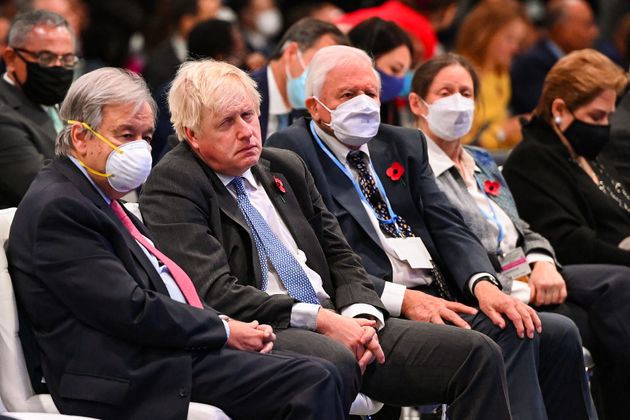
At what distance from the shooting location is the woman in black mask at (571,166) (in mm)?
5328

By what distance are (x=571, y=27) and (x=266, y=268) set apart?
6.00 metres

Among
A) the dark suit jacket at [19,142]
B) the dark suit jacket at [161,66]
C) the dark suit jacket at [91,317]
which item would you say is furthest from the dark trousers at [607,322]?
the dark suit jacket at [161,66]

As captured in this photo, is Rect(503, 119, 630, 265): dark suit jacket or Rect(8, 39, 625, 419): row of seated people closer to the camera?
Rect(8, 39, 625, 419): row of seated people

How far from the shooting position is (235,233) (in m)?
3.99

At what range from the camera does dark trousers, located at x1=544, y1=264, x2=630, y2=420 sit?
4930 millimetres

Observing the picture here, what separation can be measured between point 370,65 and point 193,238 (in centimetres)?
120

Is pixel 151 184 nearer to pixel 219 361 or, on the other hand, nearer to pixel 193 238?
pixel 193 238

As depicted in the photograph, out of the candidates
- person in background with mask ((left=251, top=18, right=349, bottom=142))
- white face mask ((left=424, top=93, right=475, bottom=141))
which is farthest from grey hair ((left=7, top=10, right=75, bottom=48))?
white face mask ((left=424, top=93, right=475, bottom=141))

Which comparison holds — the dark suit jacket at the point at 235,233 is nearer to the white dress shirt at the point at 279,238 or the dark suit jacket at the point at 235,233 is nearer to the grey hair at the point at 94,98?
the white dress shirt at the point at 279,238

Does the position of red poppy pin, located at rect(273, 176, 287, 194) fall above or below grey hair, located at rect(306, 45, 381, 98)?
below

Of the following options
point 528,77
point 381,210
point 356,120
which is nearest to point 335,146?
point 356,120

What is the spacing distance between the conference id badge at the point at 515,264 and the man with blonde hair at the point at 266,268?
0.94 meters

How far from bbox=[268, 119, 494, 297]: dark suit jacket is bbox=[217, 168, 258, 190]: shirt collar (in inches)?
14.6

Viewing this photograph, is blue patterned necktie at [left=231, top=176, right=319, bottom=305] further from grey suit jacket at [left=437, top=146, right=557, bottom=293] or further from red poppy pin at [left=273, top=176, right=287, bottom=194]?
grey suit jacket at [left=437, top=146, right=557, bottom=293]
